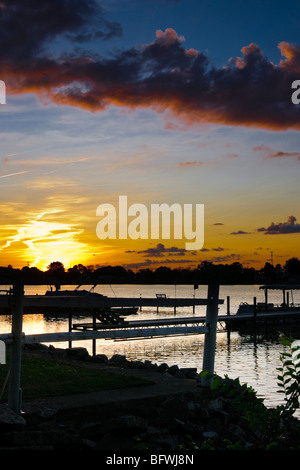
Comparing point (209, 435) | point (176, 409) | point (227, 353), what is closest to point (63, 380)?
point (176, 409)

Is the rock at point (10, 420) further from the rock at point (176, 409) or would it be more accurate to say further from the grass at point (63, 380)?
the rock at point (176, 409)

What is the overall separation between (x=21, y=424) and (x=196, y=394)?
3.49 metres

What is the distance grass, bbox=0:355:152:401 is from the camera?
9.39 m

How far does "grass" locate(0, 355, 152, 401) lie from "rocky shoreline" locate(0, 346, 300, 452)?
1.80 ft

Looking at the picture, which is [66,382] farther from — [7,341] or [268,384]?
[268,384]

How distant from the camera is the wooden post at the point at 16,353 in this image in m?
7.66

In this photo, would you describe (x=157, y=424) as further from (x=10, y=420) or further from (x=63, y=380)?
(x=63, y=380)

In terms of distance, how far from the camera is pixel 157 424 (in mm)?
8273

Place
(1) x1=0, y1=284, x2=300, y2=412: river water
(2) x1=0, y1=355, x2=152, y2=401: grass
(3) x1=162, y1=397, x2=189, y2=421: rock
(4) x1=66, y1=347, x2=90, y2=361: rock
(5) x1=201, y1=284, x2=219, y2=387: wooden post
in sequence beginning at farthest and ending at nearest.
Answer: (1) x1=0, y1=284, x2=300, y2=412: river water < (4) x1=66, y1=347, x2=90, y2=361: rock < (5) x1=201, y1=284, x2=219, y2=387: wooden post < (2) x1=0, y1=355, x2=152, y2=401: grass < (3) x1=162, y1=397, x2=189, y2=421: rock

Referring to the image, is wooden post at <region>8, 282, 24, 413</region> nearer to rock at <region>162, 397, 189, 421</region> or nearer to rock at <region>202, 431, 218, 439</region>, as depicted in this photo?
rock at <region>162, 397, 189, 421</region>

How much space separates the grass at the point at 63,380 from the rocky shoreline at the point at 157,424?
0.55 meters

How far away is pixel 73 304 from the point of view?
Result: 9.60 metres

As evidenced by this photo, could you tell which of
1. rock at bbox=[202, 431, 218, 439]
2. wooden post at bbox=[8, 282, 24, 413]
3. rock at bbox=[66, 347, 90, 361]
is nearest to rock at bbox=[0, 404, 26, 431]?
wooden post at bbox=[8, 282, 24, 413]
